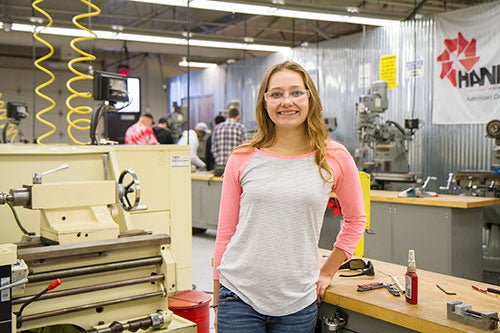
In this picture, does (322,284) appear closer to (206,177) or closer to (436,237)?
(436,237)

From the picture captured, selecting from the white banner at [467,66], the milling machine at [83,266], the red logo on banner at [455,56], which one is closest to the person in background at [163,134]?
the white banner at [467,66]

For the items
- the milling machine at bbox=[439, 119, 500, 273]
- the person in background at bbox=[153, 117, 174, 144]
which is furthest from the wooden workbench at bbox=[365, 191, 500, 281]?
the person in background at bbox=[153, 117, 174, 144]

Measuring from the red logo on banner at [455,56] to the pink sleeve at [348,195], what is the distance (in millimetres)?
4695

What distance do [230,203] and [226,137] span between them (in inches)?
208

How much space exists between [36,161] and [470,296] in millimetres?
1867

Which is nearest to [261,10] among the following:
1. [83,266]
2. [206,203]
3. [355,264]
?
[206,203]

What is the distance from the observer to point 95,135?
2906mm

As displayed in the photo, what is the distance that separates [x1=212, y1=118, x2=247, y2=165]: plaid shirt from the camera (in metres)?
7.01

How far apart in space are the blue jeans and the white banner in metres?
4.71

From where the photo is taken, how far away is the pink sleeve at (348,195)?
178 cm

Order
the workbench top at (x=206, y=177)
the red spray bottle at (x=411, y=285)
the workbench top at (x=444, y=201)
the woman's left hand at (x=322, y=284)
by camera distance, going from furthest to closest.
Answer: the workbench top at (x=206, y=177)
the workbench top at (x=444, y=201)
the woman's left hand at (x=322, y=284)
the red spray bottle at (x=411, y=285)

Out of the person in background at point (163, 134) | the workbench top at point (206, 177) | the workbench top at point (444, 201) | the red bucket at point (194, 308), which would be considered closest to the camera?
the red bucket at point (194, 308)

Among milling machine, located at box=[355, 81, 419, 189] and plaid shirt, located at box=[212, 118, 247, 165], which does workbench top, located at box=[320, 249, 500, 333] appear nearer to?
milling machine, located at box=[355, 81, 419, 189]

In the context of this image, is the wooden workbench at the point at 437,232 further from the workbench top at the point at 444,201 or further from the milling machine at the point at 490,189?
the milling machine at the point at 490,189
